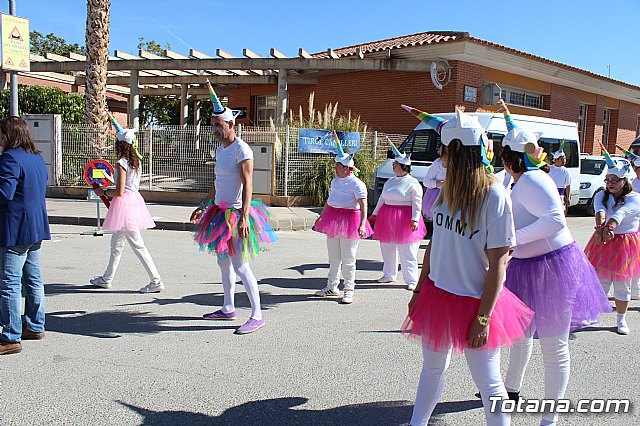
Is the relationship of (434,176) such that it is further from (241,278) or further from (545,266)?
(545,266)

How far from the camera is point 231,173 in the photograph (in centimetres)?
541

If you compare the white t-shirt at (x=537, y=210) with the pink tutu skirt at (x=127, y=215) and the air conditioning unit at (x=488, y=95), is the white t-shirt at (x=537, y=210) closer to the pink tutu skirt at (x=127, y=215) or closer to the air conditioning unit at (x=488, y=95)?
the pink tutu skirt at (x=127, y=215)

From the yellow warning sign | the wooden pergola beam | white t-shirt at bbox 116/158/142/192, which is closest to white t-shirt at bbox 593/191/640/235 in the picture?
white t-shirt at bbox 116/158/142/192

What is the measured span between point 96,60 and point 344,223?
13679 mm

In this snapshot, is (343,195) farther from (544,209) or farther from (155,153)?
(155,153)

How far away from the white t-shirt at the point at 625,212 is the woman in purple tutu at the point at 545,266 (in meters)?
2.34

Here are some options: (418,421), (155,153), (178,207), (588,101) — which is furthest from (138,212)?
(588,101)

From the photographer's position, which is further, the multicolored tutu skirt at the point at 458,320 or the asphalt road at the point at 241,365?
the asphalt road at the point at 241,365

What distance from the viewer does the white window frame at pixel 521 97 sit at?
22.6 metres

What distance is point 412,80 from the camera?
2108 centimetres

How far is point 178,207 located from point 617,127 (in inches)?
973

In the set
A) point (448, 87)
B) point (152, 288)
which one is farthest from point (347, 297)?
point (448, 87)

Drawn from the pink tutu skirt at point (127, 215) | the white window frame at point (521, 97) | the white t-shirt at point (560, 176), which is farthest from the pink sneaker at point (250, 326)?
the white window frame at point (521, 97)

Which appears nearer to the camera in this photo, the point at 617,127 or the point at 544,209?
the point at 544,209
